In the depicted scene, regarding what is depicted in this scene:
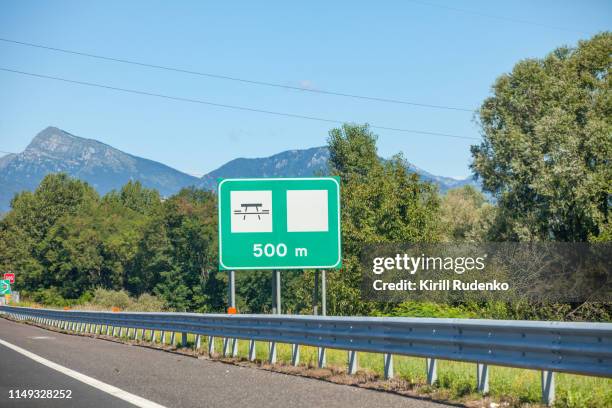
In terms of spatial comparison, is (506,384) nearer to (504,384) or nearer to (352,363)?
(504,384)

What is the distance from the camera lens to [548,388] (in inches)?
347

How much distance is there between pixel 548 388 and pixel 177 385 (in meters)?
5.18

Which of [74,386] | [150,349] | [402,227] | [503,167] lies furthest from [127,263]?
[74,386]

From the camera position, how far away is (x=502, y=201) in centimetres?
4888

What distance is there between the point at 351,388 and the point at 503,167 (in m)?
40.7

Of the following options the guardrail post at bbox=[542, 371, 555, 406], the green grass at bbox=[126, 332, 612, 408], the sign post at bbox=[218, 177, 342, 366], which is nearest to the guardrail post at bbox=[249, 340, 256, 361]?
the green grass at bbox=[126, 332, 612, 408]

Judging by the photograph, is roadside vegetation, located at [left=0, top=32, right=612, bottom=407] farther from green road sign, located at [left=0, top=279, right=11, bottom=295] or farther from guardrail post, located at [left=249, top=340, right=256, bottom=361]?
green road sign, located at [left=0, top=279, right=11, bottom=295]

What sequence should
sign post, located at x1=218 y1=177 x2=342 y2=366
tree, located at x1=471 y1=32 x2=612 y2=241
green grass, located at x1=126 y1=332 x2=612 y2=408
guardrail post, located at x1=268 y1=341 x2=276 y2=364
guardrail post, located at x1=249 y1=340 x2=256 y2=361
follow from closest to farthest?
green grass, located at x1=126 y1=332 x2=612 y2=408 → guardrail post, located at x1=268 y1=341 x2=276 y2=364 → guardrail post, located at x1=249 y1=340 x2=256 y2=361 → sign post, located at x1=218 y1=177 x2=342 y2=366 → tree, located at x1=471 y1=32 x2=612 y2=241

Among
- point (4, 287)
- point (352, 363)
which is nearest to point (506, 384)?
point (352, 363)

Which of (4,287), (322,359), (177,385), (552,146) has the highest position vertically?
(552,146)

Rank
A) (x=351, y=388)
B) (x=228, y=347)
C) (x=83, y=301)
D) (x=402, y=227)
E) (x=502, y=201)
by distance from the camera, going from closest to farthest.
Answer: (x=351, y=388) < (x=228, y=347) < (x=502, y=201) < (x=402, y=227) < (x=83, y=301)

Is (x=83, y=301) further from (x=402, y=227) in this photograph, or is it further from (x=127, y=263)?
(x=402, y=227)

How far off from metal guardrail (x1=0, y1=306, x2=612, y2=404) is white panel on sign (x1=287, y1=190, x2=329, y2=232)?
366cm

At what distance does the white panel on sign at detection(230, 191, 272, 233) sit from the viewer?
20.5 meters
